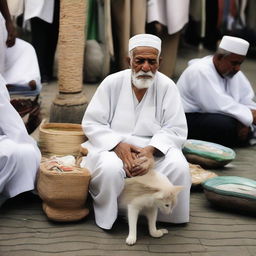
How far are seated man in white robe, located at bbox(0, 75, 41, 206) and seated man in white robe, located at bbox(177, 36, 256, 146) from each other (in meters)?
2.09

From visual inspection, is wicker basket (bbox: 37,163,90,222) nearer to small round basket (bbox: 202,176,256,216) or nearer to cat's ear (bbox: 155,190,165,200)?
cat's ear (bbox: 155,190,165,200)

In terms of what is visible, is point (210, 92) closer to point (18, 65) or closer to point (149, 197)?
point (18, 65)

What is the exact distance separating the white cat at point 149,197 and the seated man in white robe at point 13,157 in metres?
0.71

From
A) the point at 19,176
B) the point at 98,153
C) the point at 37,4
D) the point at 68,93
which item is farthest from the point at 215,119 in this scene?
the point at 37,4

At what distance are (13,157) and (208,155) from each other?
6.04 feet

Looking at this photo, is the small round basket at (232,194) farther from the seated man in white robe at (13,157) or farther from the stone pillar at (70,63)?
the stone pillar at (70,63)

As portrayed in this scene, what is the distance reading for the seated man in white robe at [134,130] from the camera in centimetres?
347

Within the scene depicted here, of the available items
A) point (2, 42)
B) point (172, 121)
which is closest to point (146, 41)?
point (172, 121)

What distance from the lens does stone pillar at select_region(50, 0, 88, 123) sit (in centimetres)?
522

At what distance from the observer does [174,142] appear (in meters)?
3.72

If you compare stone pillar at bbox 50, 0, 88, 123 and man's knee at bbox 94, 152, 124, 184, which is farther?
stone pillar at bbox 50, 0, 88, 123

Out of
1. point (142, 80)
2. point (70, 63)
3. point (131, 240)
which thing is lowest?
point (131, 240)

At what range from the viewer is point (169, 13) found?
23.7 feet

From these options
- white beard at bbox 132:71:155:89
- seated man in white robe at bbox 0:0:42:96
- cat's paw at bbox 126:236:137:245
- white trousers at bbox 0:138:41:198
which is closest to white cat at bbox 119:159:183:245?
cat's paw at bbox 126:236:137:245
